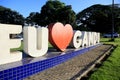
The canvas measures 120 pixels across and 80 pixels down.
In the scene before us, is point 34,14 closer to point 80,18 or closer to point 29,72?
point 80,18

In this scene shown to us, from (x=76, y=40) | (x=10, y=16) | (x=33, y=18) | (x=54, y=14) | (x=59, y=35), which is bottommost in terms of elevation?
(x=76, y=40)

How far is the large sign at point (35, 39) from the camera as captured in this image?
7.42m

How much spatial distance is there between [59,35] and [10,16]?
165ft

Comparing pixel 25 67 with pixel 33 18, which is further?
pixel 33 18

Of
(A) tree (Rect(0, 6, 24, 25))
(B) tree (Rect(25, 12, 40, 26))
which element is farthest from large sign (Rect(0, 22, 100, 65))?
(A) tree (Rect(0, 6, 24, 25))

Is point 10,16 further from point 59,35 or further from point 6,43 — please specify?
point 6,43

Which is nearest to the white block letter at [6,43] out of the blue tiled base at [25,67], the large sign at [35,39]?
the large sign at [35,39]

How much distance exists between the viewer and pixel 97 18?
6662 centimetres

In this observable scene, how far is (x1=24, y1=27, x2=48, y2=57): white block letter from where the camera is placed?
8648 millimetres

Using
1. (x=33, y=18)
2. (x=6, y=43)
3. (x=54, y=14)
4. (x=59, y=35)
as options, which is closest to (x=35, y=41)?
(x=6, y=43)

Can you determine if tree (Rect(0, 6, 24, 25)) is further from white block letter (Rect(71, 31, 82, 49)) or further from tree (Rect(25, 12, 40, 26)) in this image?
white block letter (Rect(71, 31, 82, 49))

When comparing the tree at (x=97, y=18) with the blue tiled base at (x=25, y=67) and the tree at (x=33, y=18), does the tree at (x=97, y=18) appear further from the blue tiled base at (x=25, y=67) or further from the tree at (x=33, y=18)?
the blue tiled base at (x=25, y=67)

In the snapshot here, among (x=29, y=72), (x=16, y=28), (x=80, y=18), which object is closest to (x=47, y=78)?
(x=29, y=72)

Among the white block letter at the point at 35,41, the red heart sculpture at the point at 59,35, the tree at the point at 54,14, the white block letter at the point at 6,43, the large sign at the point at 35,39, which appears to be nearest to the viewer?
the white block letter at the point at 6,43
